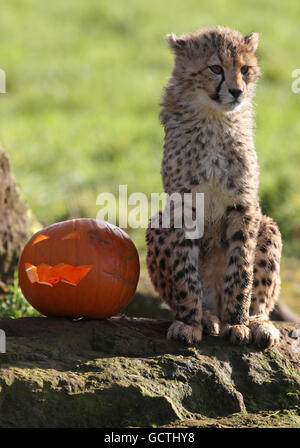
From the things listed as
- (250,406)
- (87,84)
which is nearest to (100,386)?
(250,406)

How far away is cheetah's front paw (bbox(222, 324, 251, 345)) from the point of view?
456cm

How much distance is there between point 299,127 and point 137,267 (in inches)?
328

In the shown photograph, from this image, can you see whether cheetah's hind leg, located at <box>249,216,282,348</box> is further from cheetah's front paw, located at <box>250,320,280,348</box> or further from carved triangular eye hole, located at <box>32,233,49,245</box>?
carved triangular eye hole, located at <box>32,233,49,245</box>

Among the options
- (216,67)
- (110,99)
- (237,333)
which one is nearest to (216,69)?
(216,67)

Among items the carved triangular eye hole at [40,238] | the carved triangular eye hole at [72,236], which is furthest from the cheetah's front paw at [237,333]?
the carved triangular eye hole at [40,238]

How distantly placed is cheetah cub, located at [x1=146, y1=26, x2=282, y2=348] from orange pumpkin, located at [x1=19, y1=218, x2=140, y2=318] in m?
0.37

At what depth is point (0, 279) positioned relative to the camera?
20.6 ft

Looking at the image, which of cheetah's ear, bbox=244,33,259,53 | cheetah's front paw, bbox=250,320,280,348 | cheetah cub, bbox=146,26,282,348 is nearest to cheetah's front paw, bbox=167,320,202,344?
cheetah cub, bbox=146,26,282,348

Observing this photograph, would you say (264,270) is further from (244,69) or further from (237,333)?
(244,69)

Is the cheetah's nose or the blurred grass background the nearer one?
the cheetah's nose

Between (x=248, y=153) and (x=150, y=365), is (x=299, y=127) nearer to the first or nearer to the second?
(x=248, y=153)

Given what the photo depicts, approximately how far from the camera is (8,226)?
247 inches

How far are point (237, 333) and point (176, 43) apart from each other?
195 centimetres

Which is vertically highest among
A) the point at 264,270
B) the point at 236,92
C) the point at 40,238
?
the point at 236,92
